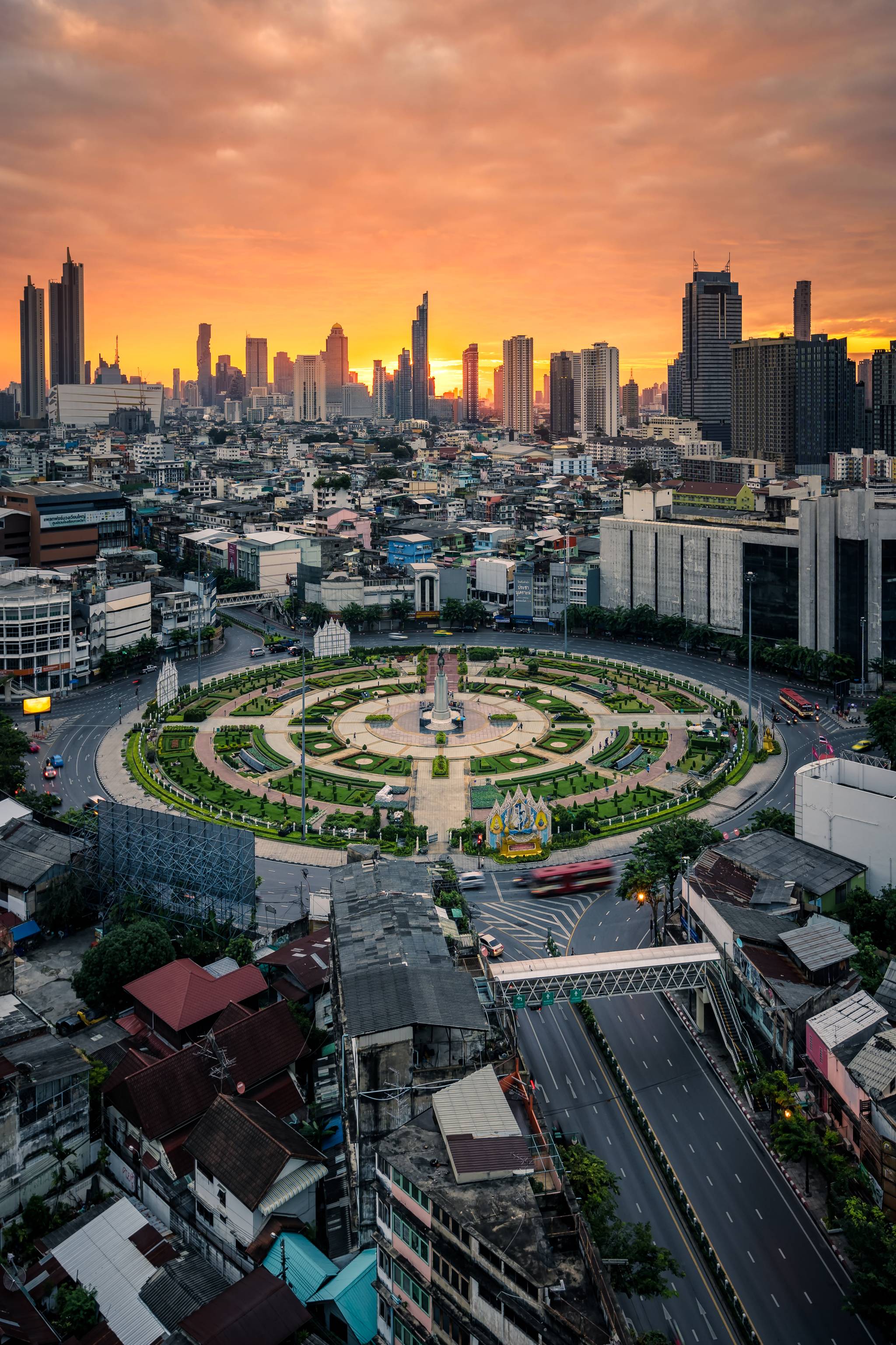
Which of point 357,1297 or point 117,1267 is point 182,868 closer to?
point 117,1267

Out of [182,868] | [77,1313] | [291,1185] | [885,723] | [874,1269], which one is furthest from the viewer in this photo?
[885,723]

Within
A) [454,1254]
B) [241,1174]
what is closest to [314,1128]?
[241,1174]

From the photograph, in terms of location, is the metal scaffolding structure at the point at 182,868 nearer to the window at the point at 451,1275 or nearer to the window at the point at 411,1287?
the window at the point at 411,1287

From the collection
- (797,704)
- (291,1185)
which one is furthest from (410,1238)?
(797,704)

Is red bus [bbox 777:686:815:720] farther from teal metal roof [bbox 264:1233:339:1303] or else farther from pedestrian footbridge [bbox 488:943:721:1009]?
teal metal roof [bbox 264:1233:339:1303]

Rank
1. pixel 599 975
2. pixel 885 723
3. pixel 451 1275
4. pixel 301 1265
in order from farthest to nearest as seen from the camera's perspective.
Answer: pixel 885 723, pixel 599 975, pixel 301 1265, pixel 451 1275

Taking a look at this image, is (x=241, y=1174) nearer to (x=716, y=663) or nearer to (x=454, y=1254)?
(x=454, y=1254)
